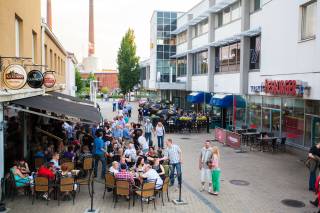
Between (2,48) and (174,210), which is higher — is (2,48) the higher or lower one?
the higher one

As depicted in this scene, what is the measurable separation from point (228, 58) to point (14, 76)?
21406mm

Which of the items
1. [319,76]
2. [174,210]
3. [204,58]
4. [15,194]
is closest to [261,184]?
[174,210]

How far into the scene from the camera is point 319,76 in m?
15.7

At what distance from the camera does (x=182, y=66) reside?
45188mm

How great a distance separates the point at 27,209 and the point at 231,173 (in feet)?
28.1

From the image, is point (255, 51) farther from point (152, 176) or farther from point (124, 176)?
point (124, 176)

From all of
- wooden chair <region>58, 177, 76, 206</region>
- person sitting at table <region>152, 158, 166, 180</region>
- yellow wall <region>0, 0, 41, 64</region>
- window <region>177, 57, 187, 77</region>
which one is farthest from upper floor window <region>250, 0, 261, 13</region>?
window <region>177, 57, 187, 77</region>

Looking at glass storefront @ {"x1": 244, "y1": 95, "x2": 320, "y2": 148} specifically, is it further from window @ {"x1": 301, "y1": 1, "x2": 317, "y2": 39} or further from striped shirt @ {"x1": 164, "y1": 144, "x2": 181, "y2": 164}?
striped shirt @ {"x1": 164, "y1": 144, "x2": 181, "y2": 164}

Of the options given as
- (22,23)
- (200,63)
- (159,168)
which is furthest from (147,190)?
(200,63)

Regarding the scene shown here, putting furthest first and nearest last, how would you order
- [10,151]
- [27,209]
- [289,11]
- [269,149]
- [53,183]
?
[269,149]
[289,11]
[10,151]
[53,183]
[27,209]

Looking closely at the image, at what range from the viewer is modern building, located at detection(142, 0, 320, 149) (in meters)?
17.4

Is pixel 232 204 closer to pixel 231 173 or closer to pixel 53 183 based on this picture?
pixel 231 173

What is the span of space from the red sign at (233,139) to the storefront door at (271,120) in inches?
105

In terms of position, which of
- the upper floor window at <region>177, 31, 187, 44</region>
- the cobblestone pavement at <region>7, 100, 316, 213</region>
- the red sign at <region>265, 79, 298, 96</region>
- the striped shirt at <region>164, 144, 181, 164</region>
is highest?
the upper floor window at <region>177, 31, 187, 44</region>
